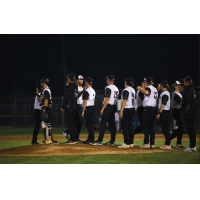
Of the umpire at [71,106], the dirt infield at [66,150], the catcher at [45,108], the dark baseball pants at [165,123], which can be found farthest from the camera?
the catcher at [45,108]

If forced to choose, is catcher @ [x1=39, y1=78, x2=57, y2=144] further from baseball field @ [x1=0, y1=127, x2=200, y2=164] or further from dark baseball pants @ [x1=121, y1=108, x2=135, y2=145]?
dark baseball pants @ [x1=121, y1=108, x2=135, y2=145]

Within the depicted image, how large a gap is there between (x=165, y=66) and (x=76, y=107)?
113 ft

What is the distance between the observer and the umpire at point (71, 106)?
849 centimetres

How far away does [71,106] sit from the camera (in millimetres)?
8555

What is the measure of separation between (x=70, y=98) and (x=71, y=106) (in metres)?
0.26

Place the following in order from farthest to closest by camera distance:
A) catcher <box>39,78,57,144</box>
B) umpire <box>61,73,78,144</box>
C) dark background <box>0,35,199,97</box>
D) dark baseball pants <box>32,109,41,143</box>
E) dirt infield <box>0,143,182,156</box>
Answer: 1. dark background <box>0,35,199,97</box>
2. dark baseball pants <box>32,109,41,143</box>
3. catcher <box>39,78,57,144</box>
4. umpire <box>61,73,78,144</box>
5. dirt infield <box>0,143,182,156</box>

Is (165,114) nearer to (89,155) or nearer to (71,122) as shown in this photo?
(89,155)

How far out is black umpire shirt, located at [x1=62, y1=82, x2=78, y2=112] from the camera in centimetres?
848

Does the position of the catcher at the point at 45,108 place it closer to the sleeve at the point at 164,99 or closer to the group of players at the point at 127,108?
the group of players at the point at 127,108

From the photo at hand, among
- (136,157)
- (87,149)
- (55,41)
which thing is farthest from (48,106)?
(55,41)

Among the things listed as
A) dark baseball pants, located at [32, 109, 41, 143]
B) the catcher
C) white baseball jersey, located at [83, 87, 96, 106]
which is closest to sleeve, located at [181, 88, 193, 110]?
white baseball jersey, located at [83, 87, 96, 106]

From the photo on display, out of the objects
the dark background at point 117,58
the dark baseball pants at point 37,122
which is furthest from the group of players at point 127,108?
the dark background at point 117,58

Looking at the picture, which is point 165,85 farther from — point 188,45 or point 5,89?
point 5,89

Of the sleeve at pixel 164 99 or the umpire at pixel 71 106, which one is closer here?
the sleeve at pixel 164 99
